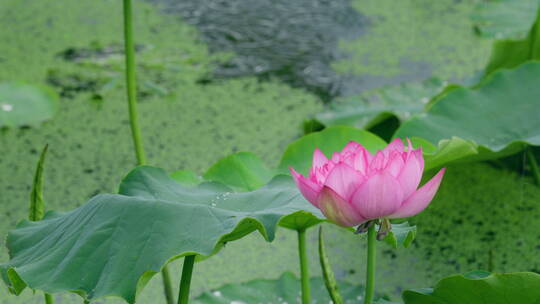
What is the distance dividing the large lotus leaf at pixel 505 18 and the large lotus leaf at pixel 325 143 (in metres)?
1.19

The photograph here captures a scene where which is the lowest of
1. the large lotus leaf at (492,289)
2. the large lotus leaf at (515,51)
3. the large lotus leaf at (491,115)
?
the large lotus leaf at (492,289)

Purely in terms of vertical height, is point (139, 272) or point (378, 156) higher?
point (378, 156)

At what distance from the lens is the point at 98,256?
0.84m

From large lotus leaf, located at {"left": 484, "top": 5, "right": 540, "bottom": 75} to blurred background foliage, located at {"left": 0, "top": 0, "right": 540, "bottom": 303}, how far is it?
0.21 m

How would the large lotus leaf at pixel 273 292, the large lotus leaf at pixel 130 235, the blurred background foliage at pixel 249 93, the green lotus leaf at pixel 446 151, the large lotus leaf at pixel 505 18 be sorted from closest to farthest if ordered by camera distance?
1. the large lotus leaf at pixel 130 235
2. the green lotus leaf at pixel 446 151
3. the large lotus leaf at pixel 273 292
4. the blurred background foliage at pixel 249 93
5. the large lotus leaf at pixel 505 18

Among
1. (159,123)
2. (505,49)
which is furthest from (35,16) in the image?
(505,49)

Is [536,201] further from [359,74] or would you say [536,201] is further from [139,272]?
[139,272]

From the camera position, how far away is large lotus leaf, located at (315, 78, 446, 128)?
1.78 m

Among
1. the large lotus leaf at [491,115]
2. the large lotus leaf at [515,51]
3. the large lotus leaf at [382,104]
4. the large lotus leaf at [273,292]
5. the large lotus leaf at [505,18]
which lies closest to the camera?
the large lotus leaf at [273,292]

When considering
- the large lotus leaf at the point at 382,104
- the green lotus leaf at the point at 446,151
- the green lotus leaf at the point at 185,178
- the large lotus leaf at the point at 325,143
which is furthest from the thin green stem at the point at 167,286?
the large lotus leaf at the point at 382,104

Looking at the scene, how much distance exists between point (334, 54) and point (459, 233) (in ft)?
3.04

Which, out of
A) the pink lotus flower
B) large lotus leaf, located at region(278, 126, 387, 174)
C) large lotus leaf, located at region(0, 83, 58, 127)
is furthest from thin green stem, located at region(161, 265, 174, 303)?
large lotus leaf, located at region(0, 83, 58, 127)

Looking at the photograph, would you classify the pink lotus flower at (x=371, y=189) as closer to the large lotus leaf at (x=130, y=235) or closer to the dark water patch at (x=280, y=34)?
the large lotus leaf at (x=130, y=235)

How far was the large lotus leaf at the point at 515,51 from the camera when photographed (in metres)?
1.65
